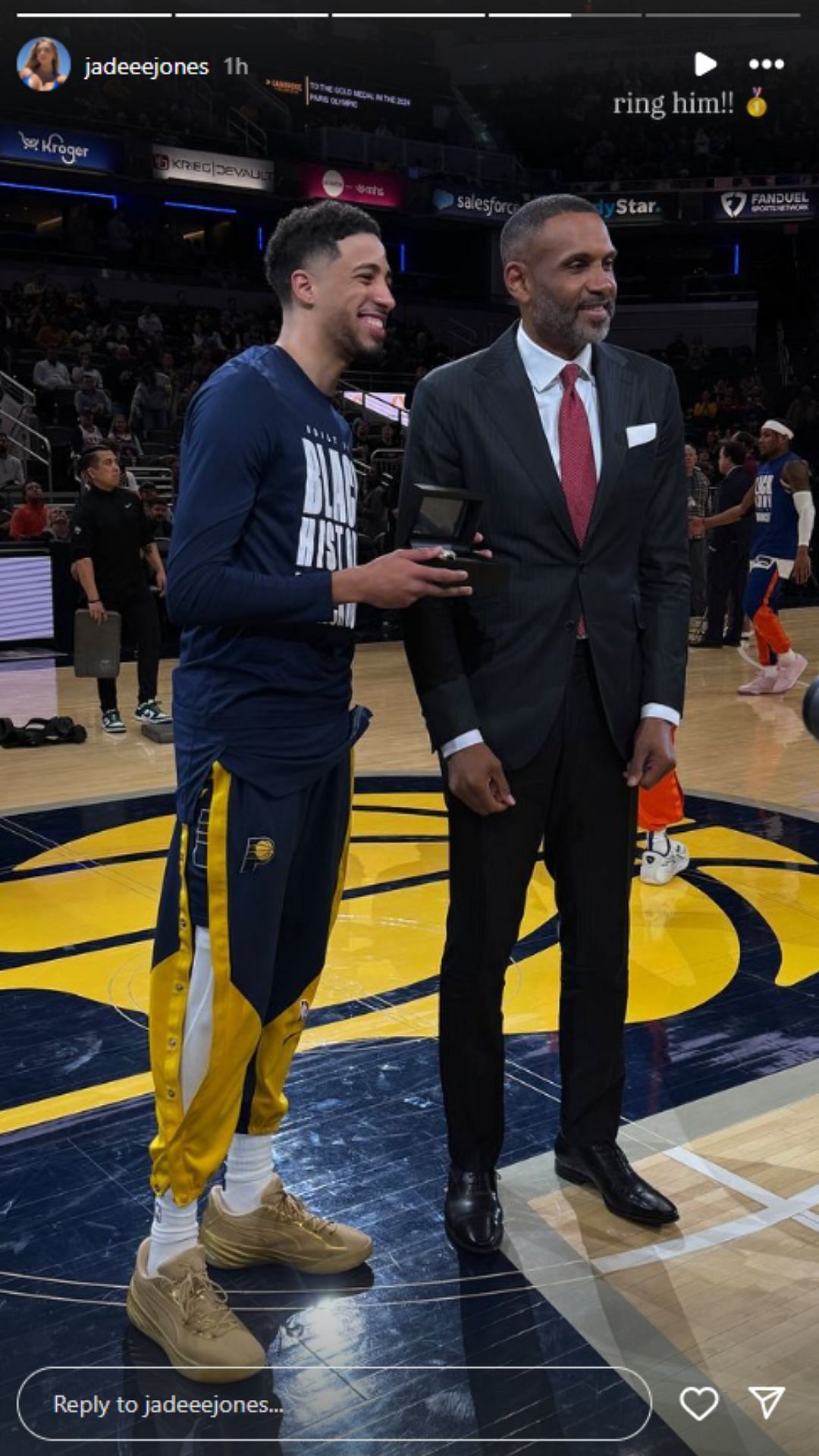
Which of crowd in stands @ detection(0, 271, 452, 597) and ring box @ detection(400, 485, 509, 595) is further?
crowd in stands @ detection(0, 271, 452, 597)

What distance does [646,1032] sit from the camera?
3.36 m

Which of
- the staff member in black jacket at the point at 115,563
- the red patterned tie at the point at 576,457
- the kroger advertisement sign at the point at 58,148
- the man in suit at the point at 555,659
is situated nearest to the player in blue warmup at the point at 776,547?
the staff member in black jacket at the point at 115,563

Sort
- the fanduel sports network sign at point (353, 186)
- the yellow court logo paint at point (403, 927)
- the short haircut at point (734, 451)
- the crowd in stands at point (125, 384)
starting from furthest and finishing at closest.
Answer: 1. the fanduel sports network sign at point (353, 186)
2. the crowd in stands at point (125, 384)
3. the short haircut at point (734, 451)
4. the yellow court logo paint at point (403, 927)

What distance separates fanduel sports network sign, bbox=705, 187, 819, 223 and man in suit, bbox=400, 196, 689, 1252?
25.5 metres

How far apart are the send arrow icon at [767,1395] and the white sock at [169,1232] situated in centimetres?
88

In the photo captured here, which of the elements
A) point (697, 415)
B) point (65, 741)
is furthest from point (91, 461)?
point (697, 415)

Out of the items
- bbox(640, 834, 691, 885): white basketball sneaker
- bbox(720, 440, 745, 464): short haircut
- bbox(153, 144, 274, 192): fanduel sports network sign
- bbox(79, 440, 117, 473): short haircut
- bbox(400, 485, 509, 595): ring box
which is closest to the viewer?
A: bbox(400, 485, 509, 595): ring box

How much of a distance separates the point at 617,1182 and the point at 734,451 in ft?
24.7

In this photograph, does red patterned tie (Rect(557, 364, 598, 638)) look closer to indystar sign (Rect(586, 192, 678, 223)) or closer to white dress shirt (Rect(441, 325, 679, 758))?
white dress shirt (Rect(441, 325, 679, 758))

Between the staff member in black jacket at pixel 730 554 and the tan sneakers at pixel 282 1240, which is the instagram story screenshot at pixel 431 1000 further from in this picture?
the staff member in black jacket at pixel 730 554

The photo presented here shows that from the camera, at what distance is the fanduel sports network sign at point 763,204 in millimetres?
25328

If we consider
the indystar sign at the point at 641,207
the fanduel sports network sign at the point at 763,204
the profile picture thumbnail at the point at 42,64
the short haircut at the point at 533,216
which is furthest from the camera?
the indystar sign at the point at 641,207

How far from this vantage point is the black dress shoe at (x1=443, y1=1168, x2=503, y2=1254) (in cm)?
237

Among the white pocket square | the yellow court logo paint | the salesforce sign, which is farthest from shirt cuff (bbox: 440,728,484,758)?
the salesforce sign
